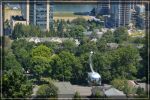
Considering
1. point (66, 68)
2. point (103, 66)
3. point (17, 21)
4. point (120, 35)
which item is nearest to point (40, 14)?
point (17, 21)

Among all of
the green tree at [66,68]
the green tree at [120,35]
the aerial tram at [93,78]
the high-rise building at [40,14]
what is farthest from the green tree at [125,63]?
the high-rise building at [40,14]

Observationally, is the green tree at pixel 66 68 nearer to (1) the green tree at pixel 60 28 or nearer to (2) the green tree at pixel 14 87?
(2) the green tree at pixel 14 87

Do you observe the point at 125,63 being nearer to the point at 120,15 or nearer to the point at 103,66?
the point at 103,66

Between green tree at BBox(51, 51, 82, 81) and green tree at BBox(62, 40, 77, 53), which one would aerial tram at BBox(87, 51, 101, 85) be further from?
green tree at BBox(62, 40, 77, 53)

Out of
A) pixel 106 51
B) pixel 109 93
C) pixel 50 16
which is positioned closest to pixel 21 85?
pixel 109 93

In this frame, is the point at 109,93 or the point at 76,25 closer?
the point at 109,93

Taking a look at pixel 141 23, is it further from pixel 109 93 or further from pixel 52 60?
pixel 109 93
